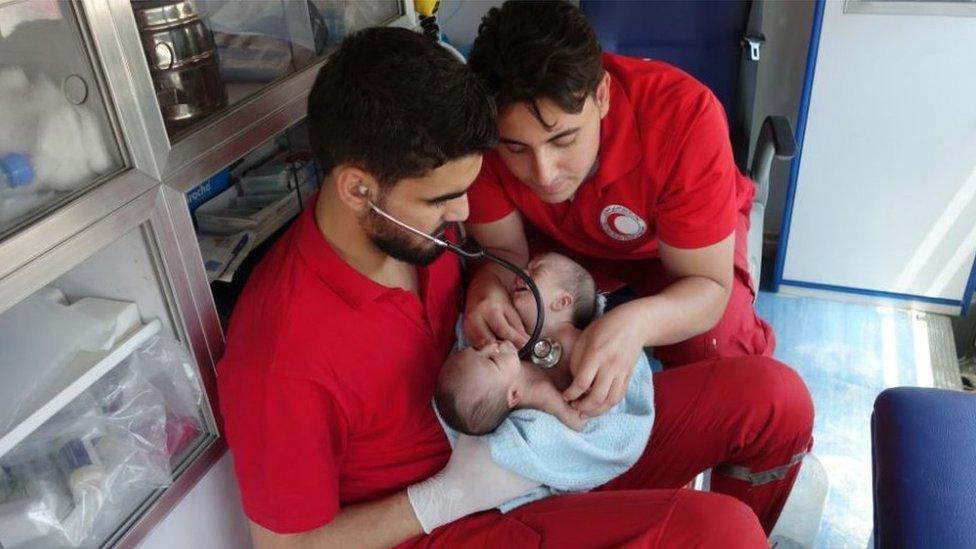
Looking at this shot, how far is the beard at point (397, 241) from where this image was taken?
111 centimetres

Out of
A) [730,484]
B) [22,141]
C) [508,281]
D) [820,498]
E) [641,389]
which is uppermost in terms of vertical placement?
[22,141]

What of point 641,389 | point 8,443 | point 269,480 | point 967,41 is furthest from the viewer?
point 967,41

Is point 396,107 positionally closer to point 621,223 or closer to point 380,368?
point 380,368

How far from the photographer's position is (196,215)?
137 centimetres

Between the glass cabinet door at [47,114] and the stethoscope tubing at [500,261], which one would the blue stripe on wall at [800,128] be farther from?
the glass cabinet door at [47,114]

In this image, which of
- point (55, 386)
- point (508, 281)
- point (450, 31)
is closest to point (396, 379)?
point (508, 281)

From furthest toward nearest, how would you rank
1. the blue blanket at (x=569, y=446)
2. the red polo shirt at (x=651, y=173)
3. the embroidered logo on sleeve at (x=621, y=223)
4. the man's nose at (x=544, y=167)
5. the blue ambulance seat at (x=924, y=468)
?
the embroidered logo on sleeve at (x=621, y=223), the red polo shirt at (x=651, y=173), the man's nose at (x=544, y=167), the blue blanket at (x=569, y=446), the blue ambulance seat at (x=924, y=468)

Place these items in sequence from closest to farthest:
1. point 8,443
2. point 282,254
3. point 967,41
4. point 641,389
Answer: point 8,443
point 282,254
point 641,389
point 967,41

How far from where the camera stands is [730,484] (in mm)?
1450

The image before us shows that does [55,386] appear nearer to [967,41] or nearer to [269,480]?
[269,480]

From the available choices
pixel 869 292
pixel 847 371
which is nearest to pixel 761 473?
pixel 847 371

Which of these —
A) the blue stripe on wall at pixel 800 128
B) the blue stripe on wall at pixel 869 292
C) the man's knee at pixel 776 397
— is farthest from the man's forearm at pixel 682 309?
the blue stripe on wall at pixel 869 292

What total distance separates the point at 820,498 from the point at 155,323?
1.30 metres

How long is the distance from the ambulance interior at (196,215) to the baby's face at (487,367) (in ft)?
1.20
